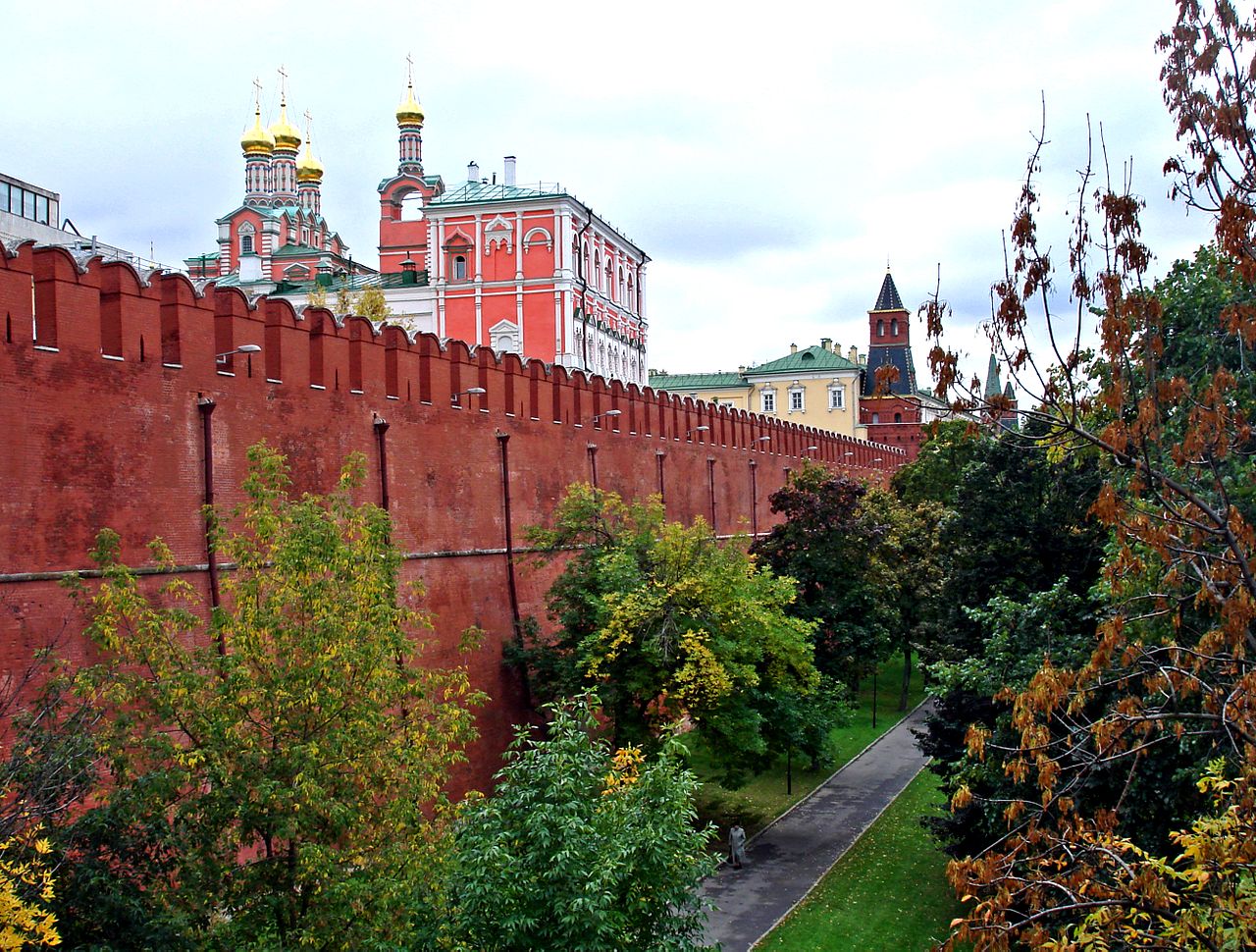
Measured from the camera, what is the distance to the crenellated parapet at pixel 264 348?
1517cm

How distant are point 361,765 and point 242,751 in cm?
110

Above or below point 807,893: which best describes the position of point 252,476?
above

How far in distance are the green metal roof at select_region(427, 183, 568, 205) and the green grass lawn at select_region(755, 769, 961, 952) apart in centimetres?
3609

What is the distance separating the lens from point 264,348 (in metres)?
18.7

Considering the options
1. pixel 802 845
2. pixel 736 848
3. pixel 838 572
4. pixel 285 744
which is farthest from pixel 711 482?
pixel 285 744

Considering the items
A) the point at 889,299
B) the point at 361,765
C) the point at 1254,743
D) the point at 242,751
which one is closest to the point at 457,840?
the point at 361,765

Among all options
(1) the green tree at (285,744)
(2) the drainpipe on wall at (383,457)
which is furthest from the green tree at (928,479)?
(1) the green tree at (285,744)

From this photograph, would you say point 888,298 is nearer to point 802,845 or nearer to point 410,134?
point 410,134

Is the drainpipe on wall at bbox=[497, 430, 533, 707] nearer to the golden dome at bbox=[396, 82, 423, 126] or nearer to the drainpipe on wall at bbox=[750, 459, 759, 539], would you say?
the drainpipe on wall at bbox=[750, 459, 759, 539]

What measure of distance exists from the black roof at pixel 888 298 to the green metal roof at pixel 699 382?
10300 mm

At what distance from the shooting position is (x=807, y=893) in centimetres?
2058

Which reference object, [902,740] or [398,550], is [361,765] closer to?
[398,550]

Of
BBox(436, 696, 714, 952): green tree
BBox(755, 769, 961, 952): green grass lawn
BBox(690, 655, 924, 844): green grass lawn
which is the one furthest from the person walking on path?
BBox(436, 696, 714, 952): green tree

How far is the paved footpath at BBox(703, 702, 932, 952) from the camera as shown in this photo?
1939 centimetres
